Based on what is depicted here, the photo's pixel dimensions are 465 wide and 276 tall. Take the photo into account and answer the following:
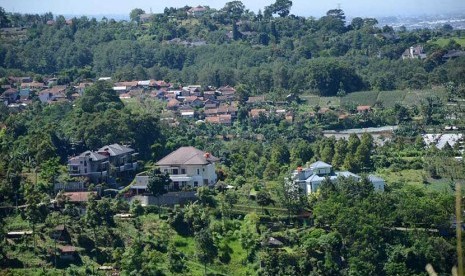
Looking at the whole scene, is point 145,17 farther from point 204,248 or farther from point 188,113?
point 204,248

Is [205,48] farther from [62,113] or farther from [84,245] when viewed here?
[84,245]

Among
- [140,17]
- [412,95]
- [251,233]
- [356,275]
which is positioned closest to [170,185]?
[251,233]

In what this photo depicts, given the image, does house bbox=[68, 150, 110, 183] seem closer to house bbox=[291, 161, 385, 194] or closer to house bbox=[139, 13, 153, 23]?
house bbox=[291, 161, 385, 194]

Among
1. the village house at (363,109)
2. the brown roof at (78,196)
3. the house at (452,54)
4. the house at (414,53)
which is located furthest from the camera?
the house at (414,53)

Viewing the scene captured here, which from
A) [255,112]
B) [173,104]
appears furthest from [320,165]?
[173,104]

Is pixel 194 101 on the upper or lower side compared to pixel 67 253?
upper

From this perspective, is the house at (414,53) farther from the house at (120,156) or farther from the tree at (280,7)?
the house at (120,156)

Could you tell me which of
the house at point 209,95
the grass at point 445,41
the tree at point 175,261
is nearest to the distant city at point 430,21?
the grass at point 445,41
